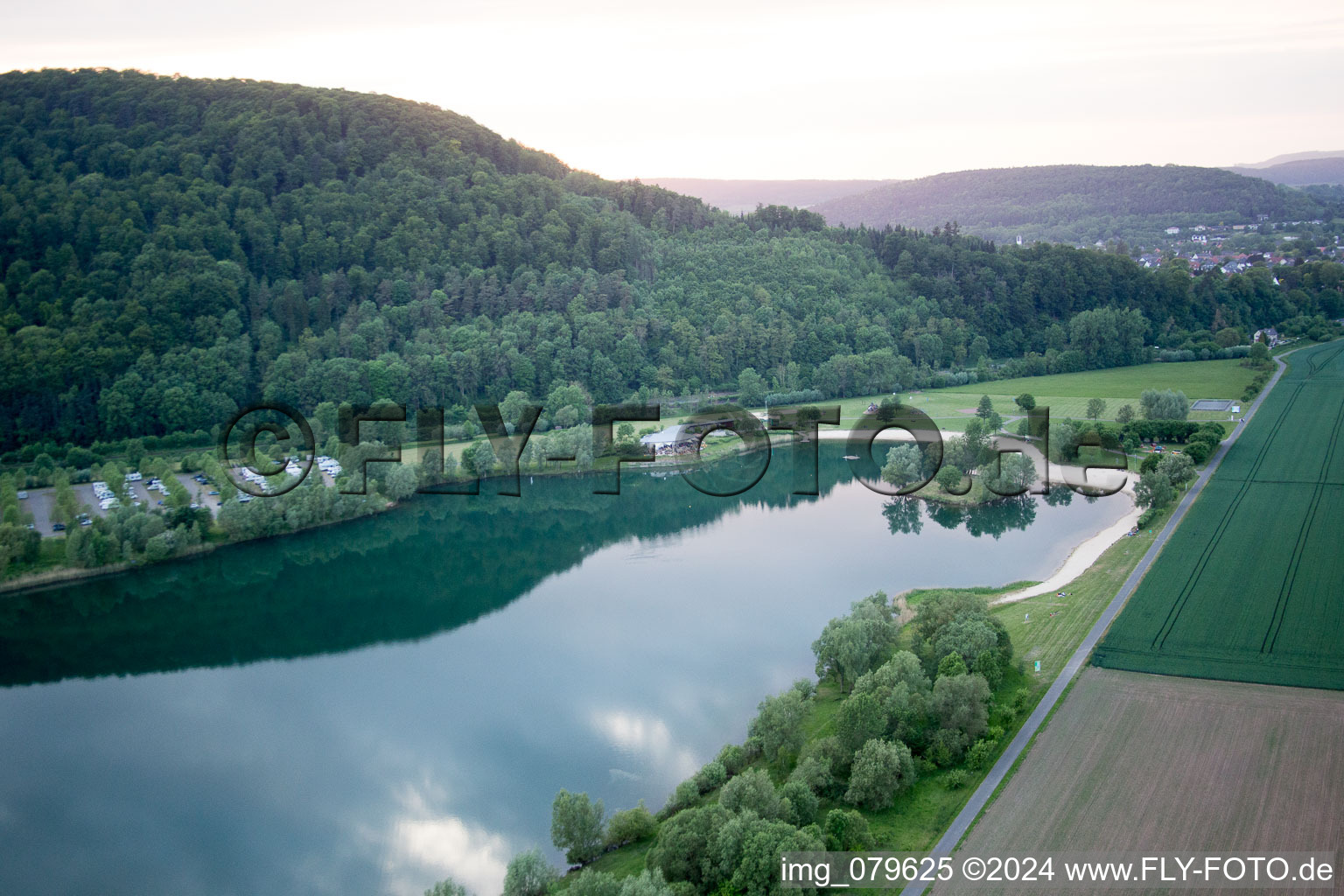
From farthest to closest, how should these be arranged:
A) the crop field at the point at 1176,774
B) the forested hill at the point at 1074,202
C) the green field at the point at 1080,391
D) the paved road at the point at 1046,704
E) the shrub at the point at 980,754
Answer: the forested hill at the point at 1074,202 < the green field at the point at 1080,391 < the shrub at the point at 980,754 < the paved road at the point at 1046,704 < the crop field at the point at 1176,774

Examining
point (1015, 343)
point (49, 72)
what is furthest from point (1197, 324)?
point (49, 72)

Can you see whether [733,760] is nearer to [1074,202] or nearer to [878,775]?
[878,775]

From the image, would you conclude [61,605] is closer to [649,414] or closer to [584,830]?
[584,830]

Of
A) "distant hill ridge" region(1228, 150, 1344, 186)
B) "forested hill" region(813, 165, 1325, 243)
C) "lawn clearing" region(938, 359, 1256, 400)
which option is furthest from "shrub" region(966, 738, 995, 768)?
"distant hill ridge" region(1228, 150, 1344, 186)

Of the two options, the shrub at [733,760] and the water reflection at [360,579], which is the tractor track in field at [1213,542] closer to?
the water reflection at [360,579]

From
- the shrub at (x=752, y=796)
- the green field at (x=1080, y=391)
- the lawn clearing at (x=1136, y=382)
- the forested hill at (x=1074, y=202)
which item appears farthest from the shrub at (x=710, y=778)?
the forested hill at (x=1074, y=202)

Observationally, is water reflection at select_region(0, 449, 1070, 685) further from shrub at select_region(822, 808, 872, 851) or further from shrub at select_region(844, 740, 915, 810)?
shrub at select_region(822, 808, 872, 851)

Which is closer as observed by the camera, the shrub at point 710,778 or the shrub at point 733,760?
the shrub at point 710,778
